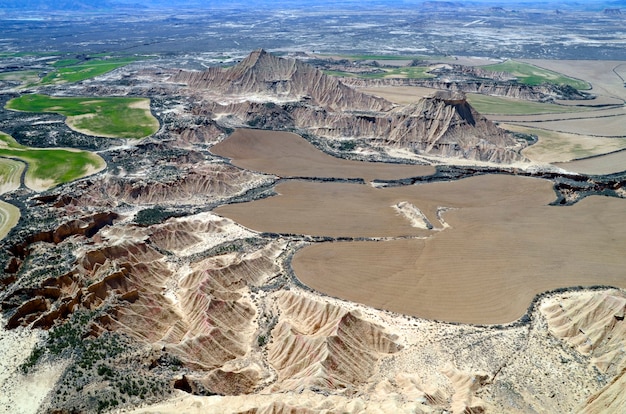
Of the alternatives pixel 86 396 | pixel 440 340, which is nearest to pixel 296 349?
pixel 440 340

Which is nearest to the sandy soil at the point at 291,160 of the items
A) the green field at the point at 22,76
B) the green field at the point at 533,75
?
the green field at the point at 533,75

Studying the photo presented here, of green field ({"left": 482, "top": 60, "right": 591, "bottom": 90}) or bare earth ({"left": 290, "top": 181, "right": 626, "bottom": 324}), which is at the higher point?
green field ({"left": 482, "top": 60, "right": 591, "bottom": 90})

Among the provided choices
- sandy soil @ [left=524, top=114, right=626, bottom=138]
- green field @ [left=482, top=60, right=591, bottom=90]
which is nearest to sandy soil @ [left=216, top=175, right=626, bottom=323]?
sandy soil @ [left=524, top=114, right=626, bottom=138]

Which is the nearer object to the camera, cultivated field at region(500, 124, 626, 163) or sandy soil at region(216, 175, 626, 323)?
sandy soil at region(216, 175, 626, 323)

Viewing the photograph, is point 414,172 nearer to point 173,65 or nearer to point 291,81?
point 291,81

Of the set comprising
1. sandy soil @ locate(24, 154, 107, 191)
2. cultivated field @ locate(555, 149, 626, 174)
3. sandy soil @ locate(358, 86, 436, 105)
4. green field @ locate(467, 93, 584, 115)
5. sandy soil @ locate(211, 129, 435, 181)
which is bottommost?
sandy soil @ locate(24, 154, 107, 191)

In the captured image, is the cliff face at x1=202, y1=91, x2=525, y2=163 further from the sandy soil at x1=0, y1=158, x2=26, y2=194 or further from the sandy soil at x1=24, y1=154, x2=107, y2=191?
the sandy soil at x1=0, y1=158, x2=26, y2=194
